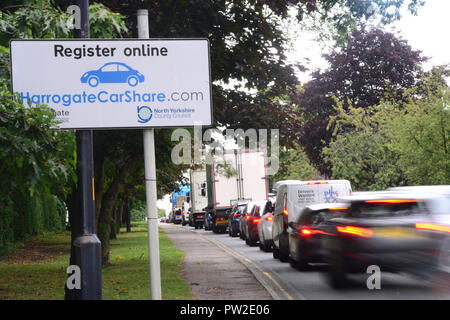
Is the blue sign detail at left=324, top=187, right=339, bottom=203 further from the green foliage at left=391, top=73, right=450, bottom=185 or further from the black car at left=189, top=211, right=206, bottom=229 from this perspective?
the black car at left=189, top=211, right=206, bottom=229

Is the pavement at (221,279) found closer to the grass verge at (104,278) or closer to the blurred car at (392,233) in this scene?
the grass verge at (104,278)

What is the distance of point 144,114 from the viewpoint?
721 cm

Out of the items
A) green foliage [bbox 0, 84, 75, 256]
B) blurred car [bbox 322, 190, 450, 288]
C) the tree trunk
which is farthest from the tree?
green foliage [bbox 0, 84, 75, 256]

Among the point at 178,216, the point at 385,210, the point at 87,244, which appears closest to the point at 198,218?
the point at 178,216

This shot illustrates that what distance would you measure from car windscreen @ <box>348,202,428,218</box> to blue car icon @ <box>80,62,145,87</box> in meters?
4.73

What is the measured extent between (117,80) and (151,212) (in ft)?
4.54

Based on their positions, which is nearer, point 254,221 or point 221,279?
point 221,279

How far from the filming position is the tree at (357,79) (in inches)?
1682

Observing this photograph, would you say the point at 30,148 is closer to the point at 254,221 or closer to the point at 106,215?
the point at 106,215

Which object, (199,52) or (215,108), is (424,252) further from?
(215,108)

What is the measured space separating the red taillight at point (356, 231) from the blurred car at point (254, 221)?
1428 cm

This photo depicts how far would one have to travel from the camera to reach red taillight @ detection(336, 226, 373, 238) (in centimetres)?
1030

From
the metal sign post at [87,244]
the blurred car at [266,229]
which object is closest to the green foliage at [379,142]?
the blurred car at [266,229]
